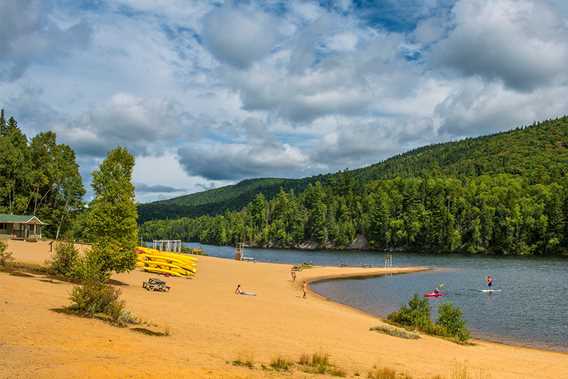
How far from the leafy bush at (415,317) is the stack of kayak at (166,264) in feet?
86.1

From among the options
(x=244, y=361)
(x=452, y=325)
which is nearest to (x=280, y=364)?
(x=244, y=361)

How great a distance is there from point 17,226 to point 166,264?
36.7 meters

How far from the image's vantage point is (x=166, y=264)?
51719 millimetres

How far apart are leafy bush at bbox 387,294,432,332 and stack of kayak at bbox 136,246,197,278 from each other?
26.2 meters

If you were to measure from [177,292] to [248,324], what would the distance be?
13612 millimetres

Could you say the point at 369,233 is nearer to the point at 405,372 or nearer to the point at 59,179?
the point at 59,179

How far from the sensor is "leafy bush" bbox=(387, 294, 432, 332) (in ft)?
97.1

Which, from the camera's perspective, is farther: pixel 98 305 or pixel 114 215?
pixel 114 215

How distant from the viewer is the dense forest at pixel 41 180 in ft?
264

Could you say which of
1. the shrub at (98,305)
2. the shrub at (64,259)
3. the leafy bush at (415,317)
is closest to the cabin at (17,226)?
the shrub at (64,259)

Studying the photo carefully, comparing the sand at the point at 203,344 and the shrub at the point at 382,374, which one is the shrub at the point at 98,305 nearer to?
the sand at the point at 203,344

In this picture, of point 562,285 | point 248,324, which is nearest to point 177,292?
point 248,324

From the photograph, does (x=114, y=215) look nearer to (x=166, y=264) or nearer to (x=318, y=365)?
(x=166, y=264)

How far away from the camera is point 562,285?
56.2 m
